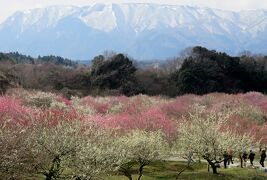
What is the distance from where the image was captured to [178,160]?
46.4 meters

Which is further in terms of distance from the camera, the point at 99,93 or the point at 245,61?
the point at 245,61

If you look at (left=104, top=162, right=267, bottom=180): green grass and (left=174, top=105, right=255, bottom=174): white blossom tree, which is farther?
(left=104, top=162, right=267, bottom=180): green grass

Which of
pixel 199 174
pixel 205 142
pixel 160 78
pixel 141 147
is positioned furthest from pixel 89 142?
pixel 160 78

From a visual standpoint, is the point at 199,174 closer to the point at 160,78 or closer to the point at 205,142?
the point at 205,142

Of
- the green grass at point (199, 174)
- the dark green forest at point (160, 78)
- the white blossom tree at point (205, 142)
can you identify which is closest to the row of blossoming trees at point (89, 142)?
the white blossom tree at point (205, 142)

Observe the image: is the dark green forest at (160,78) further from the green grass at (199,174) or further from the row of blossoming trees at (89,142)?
the green grass at (199,174)

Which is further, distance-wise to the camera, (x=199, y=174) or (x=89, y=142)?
(x=199, y=174)

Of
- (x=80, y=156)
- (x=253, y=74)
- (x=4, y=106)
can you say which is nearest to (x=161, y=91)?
(x=253, y=74)

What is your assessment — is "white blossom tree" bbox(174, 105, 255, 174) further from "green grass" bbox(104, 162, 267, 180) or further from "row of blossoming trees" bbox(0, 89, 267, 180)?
"green grass" bbox(104, 162, 267, 180)

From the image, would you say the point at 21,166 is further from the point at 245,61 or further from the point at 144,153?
the point at 245,61

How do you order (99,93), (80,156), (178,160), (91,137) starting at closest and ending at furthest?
(80,156), (91,137), (178,160), (99,93)

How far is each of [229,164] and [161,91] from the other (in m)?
52.5

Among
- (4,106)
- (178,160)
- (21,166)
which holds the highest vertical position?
(4,106)

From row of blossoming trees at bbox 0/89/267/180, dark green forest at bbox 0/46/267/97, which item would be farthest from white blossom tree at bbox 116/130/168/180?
dark green forest at bbox 0/46/267/97
